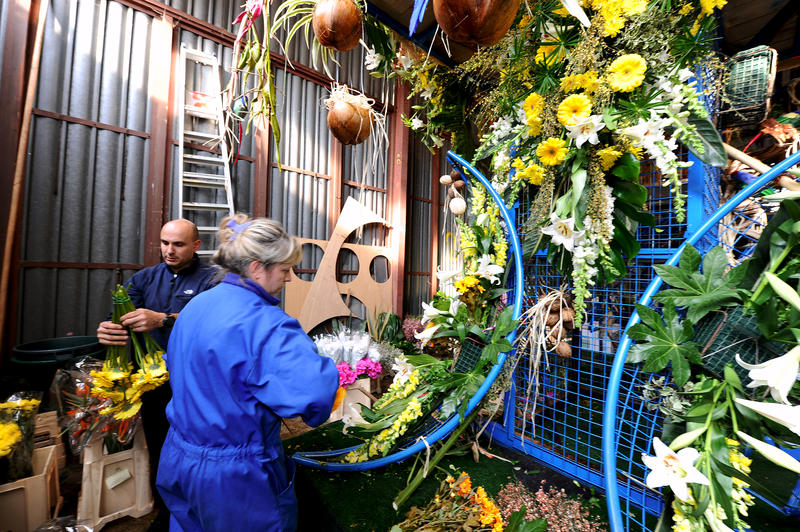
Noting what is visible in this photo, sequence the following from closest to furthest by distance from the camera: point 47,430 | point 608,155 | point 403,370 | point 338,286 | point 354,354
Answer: point 608,155 < point 403,370 < point 47,430 < point 354,354 < point 338,286

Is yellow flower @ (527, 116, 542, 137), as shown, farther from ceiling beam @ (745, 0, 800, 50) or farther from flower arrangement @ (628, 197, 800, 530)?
ceiling beam @ (745, 0, 800, 50)

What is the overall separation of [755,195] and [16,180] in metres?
4.03

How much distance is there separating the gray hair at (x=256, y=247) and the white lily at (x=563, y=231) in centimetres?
92

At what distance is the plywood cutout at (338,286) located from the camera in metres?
3.68

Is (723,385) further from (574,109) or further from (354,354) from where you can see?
(354,354)

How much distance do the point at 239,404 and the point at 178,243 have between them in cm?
136

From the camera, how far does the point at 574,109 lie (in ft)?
3.67

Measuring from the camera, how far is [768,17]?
5.85 ft

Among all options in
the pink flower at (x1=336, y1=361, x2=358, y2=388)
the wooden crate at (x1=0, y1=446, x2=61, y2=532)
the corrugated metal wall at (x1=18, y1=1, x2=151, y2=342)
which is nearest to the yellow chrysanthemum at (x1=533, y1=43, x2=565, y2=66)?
the pink flower at (x1=336, y1=361, x2=358, y2=388)

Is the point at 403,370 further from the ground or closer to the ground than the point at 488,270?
closer to the ground

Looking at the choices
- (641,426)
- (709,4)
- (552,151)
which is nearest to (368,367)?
(641,426)

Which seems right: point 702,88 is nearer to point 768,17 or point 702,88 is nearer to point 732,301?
point 732,301

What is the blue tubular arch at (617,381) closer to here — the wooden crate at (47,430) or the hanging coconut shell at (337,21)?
the hanging coconut shell at (337,21)

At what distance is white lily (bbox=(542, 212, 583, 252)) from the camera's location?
114 centimetres
